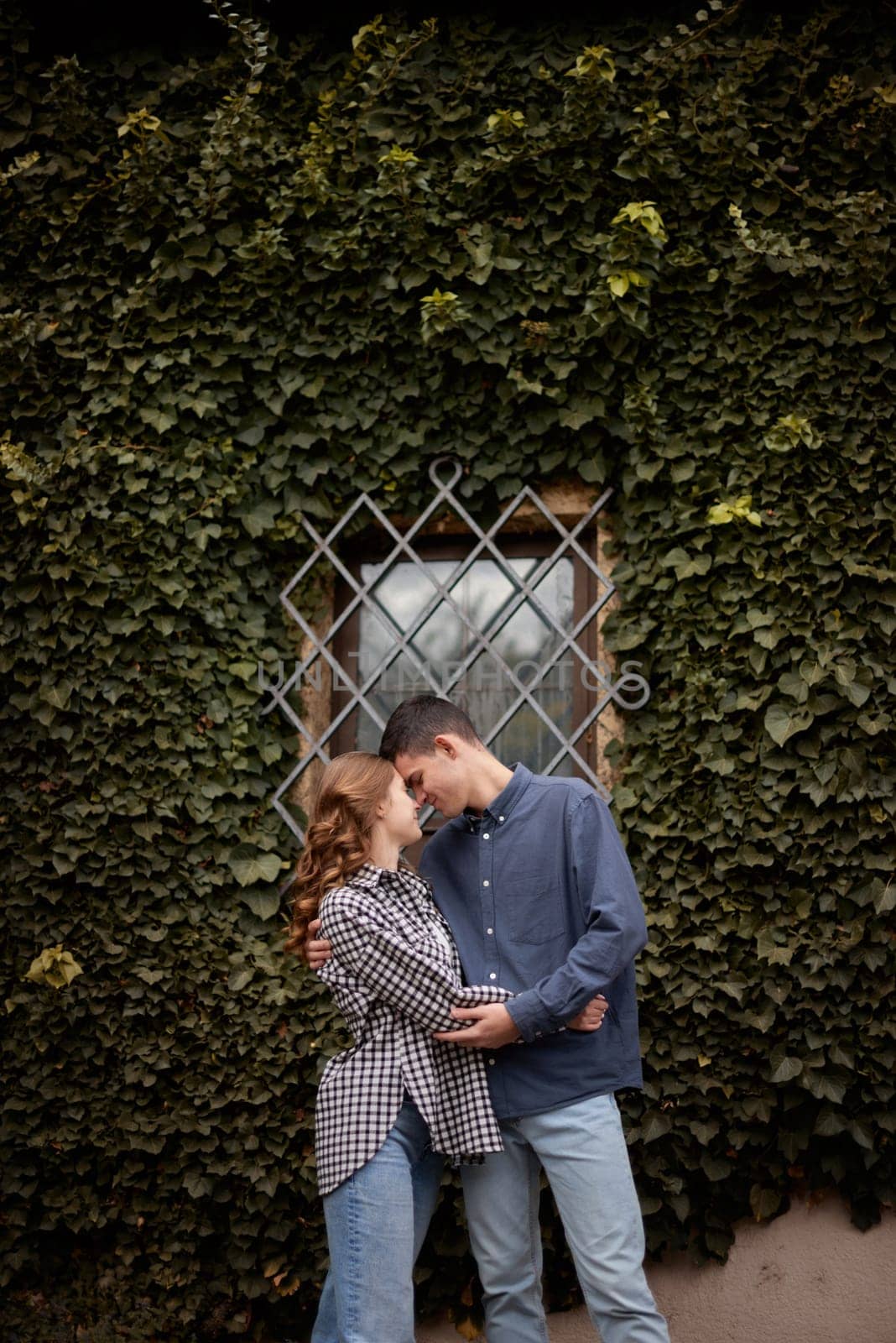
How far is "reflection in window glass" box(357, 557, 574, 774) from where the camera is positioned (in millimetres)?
3975

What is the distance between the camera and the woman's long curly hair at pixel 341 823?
251 cm

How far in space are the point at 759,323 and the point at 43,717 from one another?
8.60ft

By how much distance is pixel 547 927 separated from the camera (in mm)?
2506

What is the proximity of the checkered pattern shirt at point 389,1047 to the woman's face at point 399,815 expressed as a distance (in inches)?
5.6

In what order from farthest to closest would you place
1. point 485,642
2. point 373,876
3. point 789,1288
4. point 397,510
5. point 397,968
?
point 397,510
point 485,642
point 789,1288
point 373,876
point 397,968

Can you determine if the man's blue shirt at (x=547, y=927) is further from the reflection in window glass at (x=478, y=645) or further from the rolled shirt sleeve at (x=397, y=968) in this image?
the reflection in window glass at (x=478, y=645)

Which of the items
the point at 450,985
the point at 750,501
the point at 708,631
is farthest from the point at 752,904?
the point at 450,985

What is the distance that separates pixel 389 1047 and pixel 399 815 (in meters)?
0.47

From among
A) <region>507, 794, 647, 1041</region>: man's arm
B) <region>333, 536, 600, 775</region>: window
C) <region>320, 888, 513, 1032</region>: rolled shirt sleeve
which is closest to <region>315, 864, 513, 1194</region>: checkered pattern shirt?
<region>320, 888, 513, 1032</region>: rolled shirt sleeve

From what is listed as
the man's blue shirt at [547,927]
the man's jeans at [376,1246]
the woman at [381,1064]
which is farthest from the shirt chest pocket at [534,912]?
the man's jeans at [376,1246]

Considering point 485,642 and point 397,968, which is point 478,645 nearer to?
point 485,642

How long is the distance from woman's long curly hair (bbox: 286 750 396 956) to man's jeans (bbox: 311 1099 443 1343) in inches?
20.1

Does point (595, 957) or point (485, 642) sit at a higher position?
point (595, 957)

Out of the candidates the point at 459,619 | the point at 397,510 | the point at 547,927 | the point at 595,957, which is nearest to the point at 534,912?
the point at 547,927
